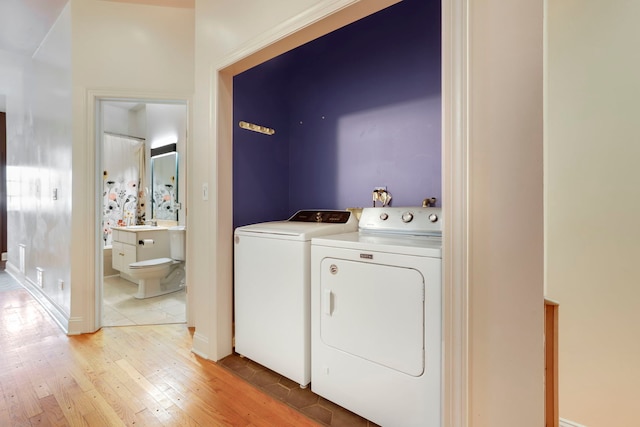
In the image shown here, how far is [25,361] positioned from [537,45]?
3.29m

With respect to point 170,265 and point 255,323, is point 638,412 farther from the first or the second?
point 170,265

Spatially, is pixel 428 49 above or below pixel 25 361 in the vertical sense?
above

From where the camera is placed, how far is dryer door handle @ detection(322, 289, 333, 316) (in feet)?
4.98

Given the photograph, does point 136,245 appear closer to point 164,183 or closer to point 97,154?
point 164,183

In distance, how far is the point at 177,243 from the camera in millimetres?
3566

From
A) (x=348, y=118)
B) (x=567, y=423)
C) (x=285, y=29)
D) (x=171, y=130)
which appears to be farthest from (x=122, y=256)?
(x=567, y=423)

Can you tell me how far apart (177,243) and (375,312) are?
9.80 ft

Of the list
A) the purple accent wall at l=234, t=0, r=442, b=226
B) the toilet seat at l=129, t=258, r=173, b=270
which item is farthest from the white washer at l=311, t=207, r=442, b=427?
the toilet seat at l=129, t=258, r=173, b=270

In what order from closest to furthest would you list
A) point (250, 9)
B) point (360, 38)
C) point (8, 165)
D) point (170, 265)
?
1. point (250, 9)
2. point (360, 38)
3. point (170, 265)
4. point (8, 165)

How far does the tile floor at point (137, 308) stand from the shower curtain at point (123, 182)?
110 cm

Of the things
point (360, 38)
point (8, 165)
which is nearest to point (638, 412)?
point (360, 38)

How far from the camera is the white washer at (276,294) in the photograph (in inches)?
64.9

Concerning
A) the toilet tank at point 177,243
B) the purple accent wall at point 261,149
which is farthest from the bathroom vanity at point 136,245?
the purple accent wall at point 261,149

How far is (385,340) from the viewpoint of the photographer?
1.32 m
